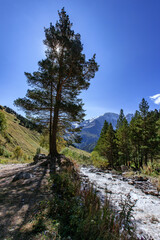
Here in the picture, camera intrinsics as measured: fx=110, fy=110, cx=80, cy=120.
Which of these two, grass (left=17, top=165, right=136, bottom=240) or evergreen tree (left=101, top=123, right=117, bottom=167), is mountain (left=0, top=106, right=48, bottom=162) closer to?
grass (left=17, top=165, right=136, bottom=240)

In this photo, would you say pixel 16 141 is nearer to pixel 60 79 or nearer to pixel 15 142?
pixel 15 142

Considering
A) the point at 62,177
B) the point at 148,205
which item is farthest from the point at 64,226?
the point at 148,205

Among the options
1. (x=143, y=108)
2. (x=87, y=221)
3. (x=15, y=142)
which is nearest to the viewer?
(x=87, y=221)

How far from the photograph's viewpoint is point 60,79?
12.9m

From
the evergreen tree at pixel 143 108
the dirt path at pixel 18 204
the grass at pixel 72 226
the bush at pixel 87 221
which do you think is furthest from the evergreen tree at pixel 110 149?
the grass at pixel 72 226

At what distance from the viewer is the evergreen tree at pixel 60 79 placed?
11.4 metres

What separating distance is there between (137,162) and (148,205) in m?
25.8

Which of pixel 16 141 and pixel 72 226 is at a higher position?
pixel 16 141

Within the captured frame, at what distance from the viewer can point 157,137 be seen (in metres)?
20.8

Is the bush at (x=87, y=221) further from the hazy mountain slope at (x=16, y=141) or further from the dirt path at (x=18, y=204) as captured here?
the hazy mountain slope at (x=16, y=141)

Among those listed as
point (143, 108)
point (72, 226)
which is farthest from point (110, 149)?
point (72, 226)

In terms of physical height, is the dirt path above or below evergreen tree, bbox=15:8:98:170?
below

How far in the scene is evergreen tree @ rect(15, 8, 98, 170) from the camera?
1141cm

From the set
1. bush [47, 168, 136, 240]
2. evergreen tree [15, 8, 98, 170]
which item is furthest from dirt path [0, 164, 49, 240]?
evergreen tree [15, 8, 98, 170]
